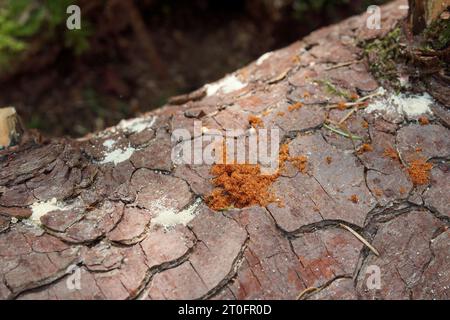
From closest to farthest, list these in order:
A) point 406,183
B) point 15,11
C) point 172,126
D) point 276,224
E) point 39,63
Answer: point 276,224
point 406,183
point 172,126
point 15,11
point 39,63

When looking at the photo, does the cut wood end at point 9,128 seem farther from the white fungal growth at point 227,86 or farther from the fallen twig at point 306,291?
the fallen twig at point 306,291

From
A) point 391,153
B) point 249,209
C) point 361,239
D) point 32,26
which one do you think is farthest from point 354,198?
point 32,26

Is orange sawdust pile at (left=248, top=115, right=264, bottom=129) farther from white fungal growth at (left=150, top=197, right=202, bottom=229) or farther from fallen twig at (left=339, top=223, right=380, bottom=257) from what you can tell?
fallen twig at (left=339, top=223, right=380, bottom=257)

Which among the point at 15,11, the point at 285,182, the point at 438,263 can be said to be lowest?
the point at 438,263

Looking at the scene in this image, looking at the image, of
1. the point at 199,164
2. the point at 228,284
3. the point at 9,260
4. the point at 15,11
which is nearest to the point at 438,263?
the point at 228,284

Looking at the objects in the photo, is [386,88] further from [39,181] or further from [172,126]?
[39,181]

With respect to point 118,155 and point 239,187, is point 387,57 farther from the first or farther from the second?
point 118,155

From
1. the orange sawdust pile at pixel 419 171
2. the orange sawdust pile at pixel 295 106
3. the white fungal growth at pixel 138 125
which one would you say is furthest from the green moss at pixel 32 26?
the orange sawdust pile at pixel 419 171
